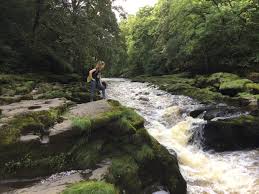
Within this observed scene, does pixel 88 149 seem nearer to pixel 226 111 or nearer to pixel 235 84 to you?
pixel 226 111

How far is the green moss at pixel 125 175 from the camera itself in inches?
296

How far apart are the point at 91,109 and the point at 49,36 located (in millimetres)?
17861

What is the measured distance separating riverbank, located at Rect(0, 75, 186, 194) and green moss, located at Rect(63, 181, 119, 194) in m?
0.69

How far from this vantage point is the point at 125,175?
25.5ft

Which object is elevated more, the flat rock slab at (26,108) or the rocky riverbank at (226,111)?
the flat rock slab at (26,108)

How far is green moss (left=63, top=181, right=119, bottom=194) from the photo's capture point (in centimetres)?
621

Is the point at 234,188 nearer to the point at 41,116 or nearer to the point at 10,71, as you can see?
the point at 41,116

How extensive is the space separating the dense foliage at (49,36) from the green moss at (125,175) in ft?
50.2

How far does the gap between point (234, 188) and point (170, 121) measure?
6.76 m

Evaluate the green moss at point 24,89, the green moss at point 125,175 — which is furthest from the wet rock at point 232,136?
the green moss at point 24,89

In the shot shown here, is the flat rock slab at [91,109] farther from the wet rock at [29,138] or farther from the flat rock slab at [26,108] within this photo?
the wet rock at [29,138]

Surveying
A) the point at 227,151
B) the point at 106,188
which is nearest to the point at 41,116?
the point at 106,188

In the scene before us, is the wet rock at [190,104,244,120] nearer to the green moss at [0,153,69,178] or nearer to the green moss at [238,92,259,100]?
the green moss at [238,92,259,100]

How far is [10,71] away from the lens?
837 inches
